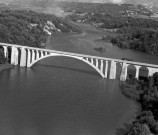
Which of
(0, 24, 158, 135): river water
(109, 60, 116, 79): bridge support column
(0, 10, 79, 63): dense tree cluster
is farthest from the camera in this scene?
(0, 10, 79, 63): dense tree cluster

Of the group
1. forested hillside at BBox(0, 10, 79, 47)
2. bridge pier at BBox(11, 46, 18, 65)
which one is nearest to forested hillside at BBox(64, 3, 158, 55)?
forested hillside at BBox(0, 10, 79, 47)

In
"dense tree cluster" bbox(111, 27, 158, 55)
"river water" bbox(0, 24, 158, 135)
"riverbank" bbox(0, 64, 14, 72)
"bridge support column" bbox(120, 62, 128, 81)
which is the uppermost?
"dense tree cluster" bbox(111, 27, 158, 55)

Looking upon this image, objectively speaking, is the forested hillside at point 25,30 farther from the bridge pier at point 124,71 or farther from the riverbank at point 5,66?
the bridge pier at point 124,71

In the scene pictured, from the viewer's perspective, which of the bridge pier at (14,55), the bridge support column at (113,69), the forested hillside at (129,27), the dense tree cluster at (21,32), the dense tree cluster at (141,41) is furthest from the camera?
the forested hillside at (129,27)

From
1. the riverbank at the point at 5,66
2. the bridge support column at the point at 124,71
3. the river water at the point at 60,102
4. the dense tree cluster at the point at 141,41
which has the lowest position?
the river water at the point at 60,102

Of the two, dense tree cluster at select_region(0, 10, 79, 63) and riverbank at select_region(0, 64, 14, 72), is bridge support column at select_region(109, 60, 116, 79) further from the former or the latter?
dense tree cluster at select_region(0, 10, 79, 63)

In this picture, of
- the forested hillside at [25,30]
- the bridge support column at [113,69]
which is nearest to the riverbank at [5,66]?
the forested hillside at [25,30]

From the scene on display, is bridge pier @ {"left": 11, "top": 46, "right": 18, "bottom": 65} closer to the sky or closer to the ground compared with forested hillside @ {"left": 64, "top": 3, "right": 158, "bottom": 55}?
closer to the ground
